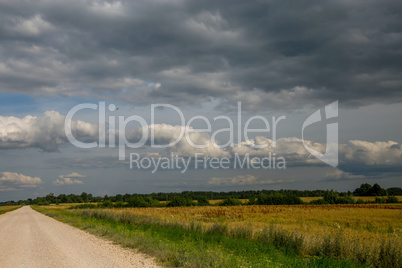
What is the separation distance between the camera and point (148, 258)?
12.8m

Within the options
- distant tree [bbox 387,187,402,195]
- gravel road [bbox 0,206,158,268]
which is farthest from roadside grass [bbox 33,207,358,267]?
distant tree [bbox 387,187,402,195]

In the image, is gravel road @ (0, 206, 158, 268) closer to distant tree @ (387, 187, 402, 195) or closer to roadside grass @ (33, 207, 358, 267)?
roadside grass @ (33, 207, 358, 267)

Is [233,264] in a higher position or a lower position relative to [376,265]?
Answer: higher

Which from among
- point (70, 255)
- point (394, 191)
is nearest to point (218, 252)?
point (70, 255)

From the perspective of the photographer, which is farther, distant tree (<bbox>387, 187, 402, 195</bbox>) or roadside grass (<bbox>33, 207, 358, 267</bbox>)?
distant tree (<bbox>387, 187, 402, 195</bbox>)

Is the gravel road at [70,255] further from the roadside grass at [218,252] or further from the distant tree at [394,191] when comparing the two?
the distant tree at [394,191]

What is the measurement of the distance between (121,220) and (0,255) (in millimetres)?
16365

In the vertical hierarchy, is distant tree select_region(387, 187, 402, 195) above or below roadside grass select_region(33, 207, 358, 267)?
below

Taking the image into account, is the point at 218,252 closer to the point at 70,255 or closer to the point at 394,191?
the point at 70,255

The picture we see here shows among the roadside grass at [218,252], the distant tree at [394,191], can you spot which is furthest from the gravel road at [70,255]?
the distant tree at [394,191]

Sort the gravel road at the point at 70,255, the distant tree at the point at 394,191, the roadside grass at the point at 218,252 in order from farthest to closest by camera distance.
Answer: the distant tree at the point at 394,191
the gravel road at the point at 70,255
the roadside grass at the point at 218,252

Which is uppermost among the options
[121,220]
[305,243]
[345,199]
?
[305,243]

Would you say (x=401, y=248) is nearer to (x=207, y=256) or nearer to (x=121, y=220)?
(x=207, y=256)

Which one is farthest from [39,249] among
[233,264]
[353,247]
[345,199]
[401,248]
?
[345,199]
